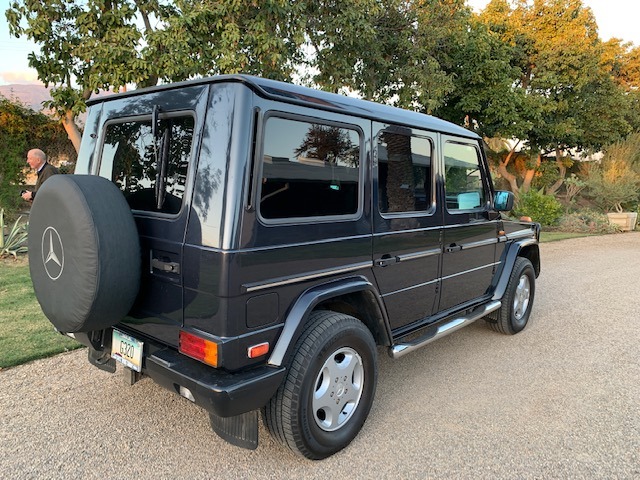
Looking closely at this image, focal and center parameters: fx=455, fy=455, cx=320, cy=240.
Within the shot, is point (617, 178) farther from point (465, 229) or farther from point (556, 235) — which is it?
point (465, 229)

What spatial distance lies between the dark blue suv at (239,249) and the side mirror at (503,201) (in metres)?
1.45

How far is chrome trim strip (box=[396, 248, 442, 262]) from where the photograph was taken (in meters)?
3.19

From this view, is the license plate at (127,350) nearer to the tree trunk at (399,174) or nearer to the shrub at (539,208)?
the tree trunk at (399,174)

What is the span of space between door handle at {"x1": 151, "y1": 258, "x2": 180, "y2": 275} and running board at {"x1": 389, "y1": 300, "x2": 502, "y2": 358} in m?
1.56

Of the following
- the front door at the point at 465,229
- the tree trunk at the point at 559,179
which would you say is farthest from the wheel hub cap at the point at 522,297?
the tree trunk at the point at 559,179

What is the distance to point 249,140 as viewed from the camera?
7.35 ft

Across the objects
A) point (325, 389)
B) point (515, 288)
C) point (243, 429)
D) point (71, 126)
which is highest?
point (71, 126)

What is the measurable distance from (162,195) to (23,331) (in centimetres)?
282

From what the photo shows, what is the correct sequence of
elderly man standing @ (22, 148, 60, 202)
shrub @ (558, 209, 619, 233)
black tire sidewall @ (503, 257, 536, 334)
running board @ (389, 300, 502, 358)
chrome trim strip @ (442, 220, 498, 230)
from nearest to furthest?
1. running board @ (389, 300, 502, 358)
2. chrome trim strip @ (442, 220, 498, 230)
3. black tire sidewall @ (503, 257, 536, 334)
4. elderly man standing @ (22, 148, 60, 202)
5. shrub @ (558, 209, 619, 233)

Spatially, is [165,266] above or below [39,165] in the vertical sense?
below

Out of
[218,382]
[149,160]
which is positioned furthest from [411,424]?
[149,160]

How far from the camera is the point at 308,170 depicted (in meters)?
2.59

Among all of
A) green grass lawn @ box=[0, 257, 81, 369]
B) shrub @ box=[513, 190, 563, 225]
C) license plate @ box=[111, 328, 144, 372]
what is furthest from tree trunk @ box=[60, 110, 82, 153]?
shrub @ box=[513, 190, 563, 225]

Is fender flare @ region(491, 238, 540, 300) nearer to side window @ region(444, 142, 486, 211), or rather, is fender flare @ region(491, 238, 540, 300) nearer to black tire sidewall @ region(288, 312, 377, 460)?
side window @ region(444, 142, 486, 211)
